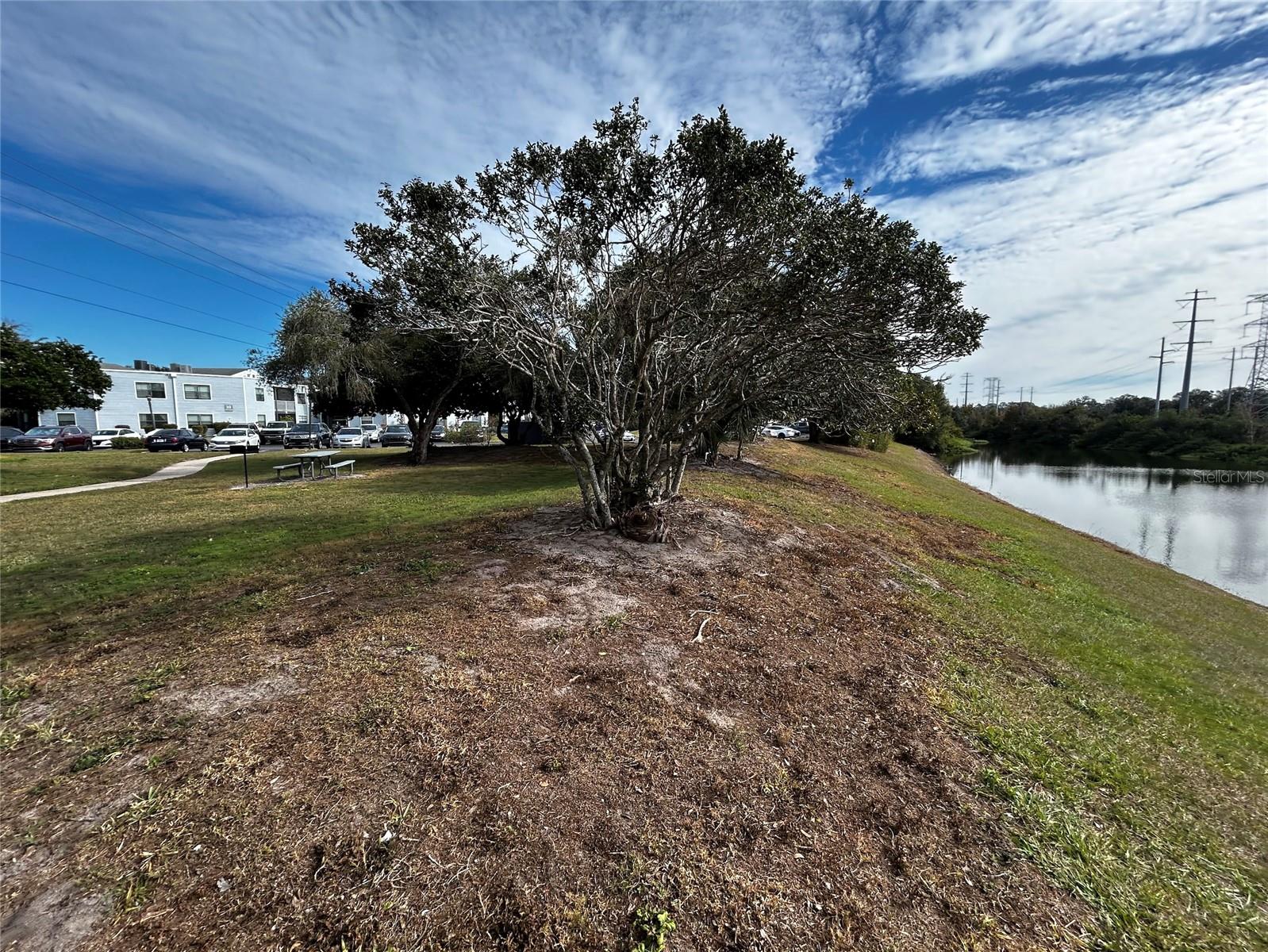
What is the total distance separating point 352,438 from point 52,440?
1471 cm

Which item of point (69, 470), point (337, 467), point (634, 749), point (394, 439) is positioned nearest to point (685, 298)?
point (634, 749)

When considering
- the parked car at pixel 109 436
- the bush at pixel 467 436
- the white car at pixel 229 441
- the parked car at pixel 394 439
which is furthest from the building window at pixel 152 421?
the bush at pixel 467 436

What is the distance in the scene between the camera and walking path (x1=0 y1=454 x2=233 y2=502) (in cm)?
1238

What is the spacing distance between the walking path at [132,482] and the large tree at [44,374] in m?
6.87

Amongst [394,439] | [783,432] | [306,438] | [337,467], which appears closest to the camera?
[337,467]

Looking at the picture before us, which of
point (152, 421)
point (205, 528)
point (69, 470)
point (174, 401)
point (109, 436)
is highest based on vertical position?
point (174, 401)

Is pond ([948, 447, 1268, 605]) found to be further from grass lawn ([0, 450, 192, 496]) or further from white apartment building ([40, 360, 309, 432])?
white apartment building ([40, 360, 309, 432])

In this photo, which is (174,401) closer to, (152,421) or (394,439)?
(152,421)

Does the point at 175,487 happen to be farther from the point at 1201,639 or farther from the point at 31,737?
the point at 1201,639

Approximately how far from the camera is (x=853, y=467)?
22781 mm

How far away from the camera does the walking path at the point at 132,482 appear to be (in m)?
12.4

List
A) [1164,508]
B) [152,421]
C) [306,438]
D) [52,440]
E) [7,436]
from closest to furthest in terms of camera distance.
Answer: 1. [1164,508]
2. [7,436]
3. [52,440]
4. [306,438]
5. [152,421]

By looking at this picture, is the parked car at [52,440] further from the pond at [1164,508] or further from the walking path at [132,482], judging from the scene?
the pond at [1164,508]

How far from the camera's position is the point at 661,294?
6117mm
